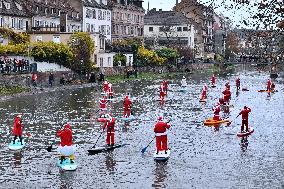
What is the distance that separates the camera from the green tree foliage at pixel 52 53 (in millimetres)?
73875

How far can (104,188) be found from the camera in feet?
71.4

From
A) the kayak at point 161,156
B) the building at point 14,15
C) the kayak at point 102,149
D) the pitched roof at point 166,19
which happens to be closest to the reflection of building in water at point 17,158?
the kayak at point 102,149

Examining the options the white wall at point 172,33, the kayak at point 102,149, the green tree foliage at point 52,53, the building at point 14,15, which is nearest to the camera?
the kayak at point 102,149

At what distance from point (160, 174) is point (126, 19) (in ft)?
361

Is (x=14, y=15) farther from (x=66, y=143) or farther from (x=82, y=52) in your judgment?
(x=66, y=143)

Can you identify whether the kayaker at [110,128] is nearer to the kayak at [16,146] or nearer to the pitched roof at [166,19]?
the kayak at [16,146]

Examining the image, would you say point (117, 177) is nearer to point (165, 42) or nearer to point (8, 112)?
point (8, 112)

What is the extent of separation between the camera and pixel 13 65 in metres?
66.6

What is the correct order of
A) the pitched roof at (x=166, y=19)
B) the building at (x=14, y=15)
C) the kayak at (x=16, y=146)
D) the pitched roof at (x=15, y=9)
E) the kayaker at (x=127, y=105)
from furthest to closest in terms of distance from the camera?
the pitched roof at (x=166, y=19), the pitched roof at (x=15, y=9), the building at (x=14, y=15), the kayaker at (x=127, y=105), the kayak at (x=16, y=146)

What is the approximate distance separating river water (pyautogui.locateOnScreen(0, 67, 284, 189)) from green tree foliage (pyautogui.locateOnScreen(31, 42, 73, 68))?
22.9 metres

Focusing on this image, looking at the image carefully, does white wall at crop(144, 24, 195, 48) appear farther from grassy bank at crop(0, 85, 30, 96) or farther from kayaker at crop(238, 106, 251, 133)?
kayaker at crop(238, 106, 251, 133)

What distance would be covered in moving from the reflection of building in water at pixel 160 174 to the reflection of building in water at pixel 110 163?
1863 millimetres

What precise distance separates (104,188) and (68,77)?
184ft

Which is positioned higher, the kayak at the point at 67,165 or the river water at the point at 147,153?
the kayak at the point at 67,165
